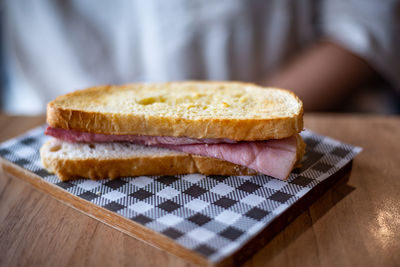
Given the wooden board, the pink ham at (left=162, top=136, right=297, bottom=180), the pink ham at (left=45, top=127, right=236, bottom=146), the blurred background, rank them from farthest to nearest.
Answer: the blurred background
the pink ham at (left=45, top=127, right=236, bottom=146)
the pink ham at (left=162, top=136, right=297, bottom=180)
the wooden board

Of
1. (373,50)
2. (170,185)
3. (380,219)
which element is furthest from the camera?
(373,50)

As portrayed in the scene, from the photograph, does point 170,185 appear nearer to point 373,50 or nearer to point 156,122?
point 156,122

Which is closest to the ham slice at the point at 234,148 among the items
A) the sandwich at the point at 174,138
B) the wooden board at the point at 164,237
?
the sandwich at the point at 174,138

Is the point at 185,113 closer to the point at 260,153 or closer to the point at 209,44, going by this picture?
the point at 260,153

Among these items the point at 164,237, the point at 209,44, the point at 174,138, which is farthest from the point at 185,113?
the point at 209,44

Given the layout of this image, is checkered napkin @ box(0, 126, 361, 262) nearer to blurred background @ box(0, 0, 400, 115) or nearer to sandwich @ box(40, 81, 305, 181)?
sandwich @ box(40, 81, 305, 181)

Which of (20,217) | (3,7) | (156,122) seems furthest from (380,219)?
(3,7)

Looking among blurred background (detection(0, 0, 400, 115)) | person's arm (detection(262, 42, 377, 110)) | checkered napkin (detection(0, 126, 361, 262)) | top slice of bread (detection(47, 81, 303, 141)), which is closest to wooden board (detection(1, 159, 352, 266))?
checkered napkin (detection(0, 126, 361, 262))
